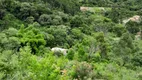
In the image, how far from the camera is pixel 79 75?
14.0 m

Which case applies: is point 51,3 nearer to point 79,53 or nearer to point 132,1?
point 79,53

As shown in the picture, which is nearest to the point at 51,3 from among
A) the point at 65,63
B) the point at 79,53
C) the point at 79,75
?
the point at 79,53

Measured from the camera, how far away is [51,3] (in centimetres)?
3784

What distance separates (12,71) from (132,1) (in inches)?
2072

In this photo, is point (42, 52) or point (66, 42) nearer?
point (42, 52)

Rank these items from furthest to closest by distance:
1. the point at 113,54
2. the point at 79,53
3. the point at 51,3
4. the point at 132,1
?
1. the point at 132,1
2. the point at 51,3
3. the point at 113,54
4. the point at 79,53

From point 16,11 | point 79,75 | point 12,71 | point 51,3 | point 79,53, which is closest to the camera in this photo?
point 12,71

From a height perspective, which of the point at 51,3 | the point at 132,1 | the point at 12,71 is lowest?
the point at 132,1

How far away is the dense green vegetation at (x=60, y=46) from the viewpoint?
35.4ft

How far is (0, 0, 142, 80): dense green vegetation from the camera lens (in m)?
10.8

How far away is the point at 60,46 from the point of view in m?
26.4

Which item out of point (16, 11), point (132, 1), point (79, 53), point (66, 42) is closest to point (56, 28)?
point (66, 42)

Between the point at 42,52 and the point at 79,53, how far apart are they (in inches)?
122

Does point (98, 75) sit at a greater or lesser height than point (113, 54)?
greater
